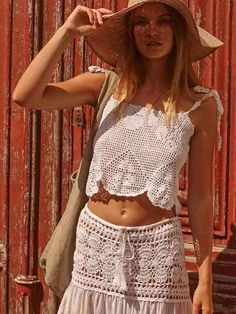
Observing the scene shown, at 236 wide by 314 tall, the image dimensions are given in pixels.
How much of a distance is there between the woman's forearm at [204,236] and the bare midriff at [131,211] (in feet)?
0.38

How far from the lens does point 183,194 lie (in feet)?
12.6

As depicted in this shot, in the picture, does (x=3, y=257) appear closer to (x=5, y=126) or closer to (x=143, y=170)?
(x=5, y=126)

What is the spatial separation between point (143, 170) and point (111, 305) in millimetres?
495

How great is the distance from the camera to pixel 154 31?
296 centimetres

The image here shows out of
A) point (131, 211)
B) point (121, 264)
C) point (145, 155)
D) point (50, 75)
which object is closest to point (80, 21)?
point (50, 75)

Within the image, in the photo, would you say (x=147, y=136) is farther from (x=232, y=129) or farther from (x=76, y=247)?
(x=232, y=129)

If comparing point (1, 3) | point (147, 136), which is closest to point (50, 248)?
point (147, 136)

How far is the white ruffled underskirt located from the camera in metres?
2.93

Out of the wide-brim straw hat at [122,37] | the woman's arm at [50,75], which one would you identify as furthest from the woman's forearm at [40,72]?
the wide-brim straw hat at [122,37]

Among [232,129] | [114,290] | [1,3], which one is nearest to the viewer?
[114,290]

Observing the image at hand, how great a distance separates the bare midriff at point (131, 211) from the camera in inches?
116

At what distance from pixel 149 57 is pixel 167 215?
579 millimetres

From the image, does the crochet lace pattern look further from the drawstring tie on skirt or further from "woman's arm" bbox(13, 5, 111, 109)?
"woman's arm" bbox(13, 5, 111, 109)

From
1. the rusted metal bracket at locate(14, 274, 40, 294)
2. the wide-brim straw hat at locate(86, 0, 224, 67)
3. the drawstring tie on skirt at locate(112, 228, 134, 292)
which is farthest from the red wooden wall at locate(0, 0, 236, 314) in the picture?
the drawstring tie on skirt at locate(112, 228, 134, 292)
